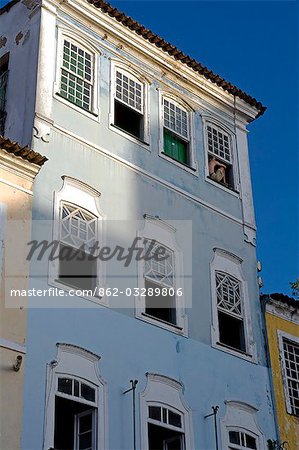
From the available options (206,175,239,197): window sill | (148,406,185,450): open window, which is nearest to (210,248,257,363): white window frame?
(206,175,239,197): window sill

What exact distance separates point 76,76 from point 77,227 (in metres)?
3.53

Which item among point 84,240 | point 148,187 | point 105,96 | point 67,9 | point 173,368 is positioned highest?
point 67,9

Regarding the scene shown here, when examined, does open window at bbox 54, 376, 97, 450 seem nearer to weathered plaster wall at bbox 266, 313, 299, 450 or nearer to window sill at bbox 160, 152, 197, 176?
weathered plaster wall at bbox 266, 313, 299, 450

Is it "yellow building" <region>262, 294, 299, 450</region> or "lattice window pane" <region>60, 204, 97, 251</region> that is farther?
"yellow building" <region>262, 294, 299, 450</region>

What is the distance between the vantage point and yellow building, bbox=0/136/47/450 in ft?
37.9

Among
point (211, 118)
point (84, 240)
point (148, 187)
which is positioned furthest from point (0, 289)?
point (211, 118)

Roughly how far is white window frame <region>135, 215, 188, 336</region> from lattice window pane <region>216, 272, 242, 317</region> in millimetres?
1055

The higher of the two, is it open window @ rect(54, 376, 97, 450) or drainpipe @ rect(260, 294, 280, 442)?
drainpipe @ rect(260, 294, 280, 442)

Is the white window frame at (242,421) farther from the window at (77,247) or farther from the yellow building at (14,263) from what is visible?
the yellow building at (14,263)

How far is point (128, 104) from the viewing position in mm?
17156

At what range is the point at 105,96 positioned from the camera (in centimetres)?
1670

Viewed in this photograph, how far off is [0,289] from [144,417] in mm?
3237

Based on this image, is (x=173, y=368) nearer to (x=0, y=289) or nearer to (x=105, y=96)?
(x=0, y=289)

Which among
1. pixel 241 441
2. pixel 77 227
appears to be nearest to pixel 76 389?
pixel 77 227
